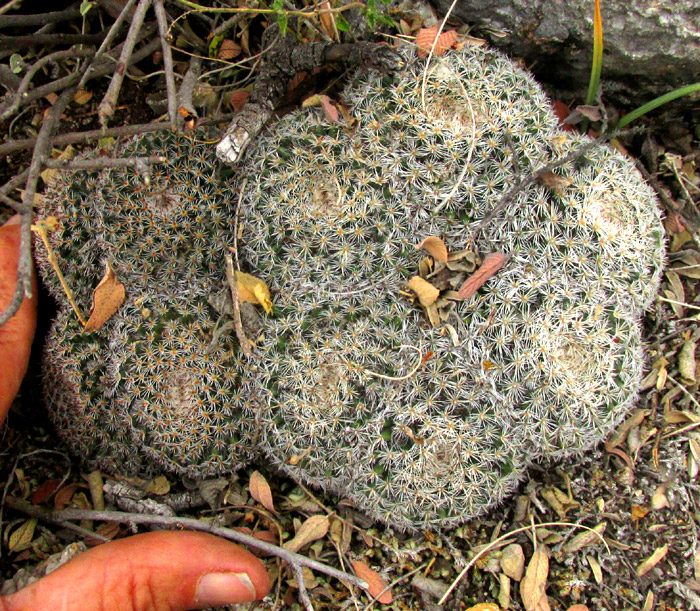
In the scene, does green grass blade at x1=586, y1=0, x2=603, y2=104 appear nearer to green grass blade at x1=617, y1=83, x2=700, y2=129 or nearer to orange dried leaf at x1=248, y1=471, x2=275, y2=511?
green grass blade at x1=617, y1=83, x2=700, y2=129

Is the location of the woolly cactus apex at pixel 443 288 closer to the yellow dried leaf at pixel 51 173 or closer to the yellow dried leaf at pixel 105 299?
the yellow dried leaf at pixel 105 299

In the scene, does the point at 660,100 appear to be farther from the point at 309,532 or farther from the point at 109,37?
the point at 309,532

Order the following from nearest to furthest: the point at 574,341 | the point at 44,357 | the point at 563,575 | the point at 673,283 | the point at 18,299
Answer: the point at 18,299, the point at 574,341, the point at 563,575, the point at 44,357, the point at 673,283

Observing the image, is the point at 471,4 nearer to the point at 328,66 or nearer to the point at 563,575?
the point at 328,66

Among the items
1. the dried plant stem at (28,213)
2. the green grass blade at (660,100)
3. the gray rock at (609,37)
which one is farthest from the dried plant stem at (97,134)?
the green grass blade at (660,100)

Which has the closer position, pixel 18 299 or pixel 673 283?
pixel 18 299

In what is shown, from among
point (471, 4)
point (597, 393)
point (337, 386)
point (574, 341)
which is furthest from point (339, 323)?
point (471, 4)
